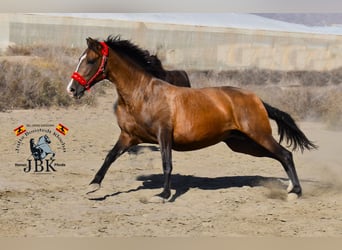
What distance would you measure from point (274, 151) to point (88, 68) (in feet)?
7.36

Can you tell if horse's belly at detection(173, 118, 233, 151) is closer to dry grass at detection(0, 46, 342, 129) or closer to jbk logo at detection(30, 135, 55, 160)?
jbk logo at detection(30, 135, 55, 160)

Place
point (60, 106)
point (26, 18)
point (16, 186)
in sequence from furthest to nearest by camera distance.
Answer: point (60, 106) → point (26, 18) → point (16, 186)

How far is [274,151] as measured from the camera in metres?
7.37

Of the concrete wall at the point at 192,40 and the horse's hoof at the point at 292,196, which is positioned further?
the concrete wall at the point at 192,40

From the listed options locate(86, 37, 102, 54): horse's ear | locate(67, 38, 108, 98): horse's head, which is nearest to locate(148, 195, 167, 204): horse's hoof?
locate(67, 38, 108, 98): horse's head

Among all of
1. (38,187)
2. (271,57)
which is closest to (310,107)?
(271,57)

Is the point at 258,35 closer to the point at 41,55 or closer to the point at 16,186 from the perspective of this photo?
the point at 41,55

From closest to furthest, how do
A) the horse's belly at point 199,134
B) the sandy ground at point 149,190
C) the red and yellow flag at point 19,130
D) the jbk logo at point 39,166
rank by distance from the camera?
the sandy ground at point 149,190
the horse's belly at point 199,134
the jbk logo at point 39,166
the red and yellow flag at point 19,130

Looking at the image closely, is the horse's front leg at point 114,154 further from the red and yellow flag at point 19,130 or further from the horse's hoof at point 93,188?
the red and yellow flag at point 19,130

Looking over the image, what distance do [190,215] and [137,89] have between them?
4.85 ft

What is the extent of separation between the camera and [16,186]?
7.55m

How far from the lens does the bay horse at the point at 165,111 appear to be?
22.9 ft

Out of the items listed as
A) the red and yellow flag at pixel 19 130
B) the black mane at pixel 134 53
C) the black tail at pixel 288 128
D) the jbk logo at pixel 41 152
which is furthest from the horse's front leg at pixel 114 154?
the red and yellow flag at pixel 19 130

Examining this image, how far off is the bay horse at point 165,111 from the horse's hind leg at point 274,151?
0.4 inches
